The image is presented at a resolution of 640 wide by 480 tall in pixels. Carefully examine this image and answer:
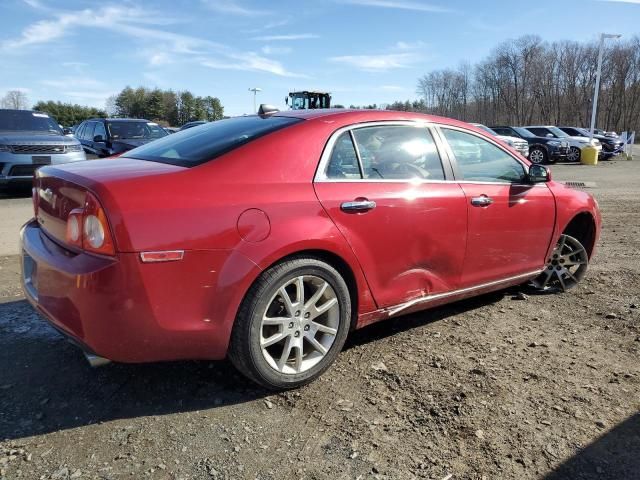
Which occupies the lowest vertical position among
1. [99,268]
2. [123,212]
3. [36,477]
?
[36,477]

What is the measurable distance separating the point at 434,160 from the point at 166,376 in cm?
230

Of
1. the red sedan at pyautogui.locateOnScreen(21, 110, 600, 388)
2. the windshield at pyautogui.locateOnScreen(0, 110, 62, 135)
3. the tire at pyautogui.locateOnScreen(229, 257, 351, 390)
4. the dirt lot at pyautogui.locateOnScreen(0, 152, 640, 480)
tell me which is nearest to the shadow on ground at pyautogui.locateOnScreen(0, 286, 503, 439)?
the dirt lot at pyautogui.locateOnScreen(0, 152, 640, 480)

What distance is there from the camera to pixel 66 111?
3228 inches

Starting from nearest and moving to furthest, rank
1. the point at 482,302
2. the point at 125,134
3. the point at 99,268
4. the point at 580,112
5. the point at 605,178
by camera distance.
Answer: the point at 99,268 < the point at 482,302 < the point at 125,134 < the point at 605,178 < the point at 580,112

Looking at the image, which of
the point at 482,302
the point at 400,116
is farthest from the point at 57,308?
the point at 482,302

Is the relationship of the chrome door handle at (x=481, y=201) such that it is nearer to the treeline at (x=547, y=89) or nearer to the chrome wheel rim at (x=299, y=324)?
the chrome wheel rim at (x=299, y=324)

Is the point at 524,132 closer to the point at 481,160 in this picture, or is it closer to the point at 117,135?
the point at 117,135

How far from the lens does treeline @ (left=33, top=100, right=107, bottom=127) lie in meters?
80.5

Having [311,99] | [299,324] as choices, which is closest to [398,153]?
[299,324]

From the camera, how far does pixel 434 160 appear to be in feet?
12.0

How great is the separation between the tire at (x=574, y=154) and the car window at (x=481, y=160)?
22629 millimetres

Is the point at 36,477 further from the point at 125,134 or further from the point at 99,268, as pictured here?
the point at 125,134

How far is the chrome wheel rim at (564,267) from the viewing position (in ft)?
15.5

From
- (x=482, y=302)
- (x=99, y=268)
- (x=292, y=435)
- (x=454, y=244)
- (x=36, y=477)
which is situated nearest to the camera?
(x=36, y=477)
